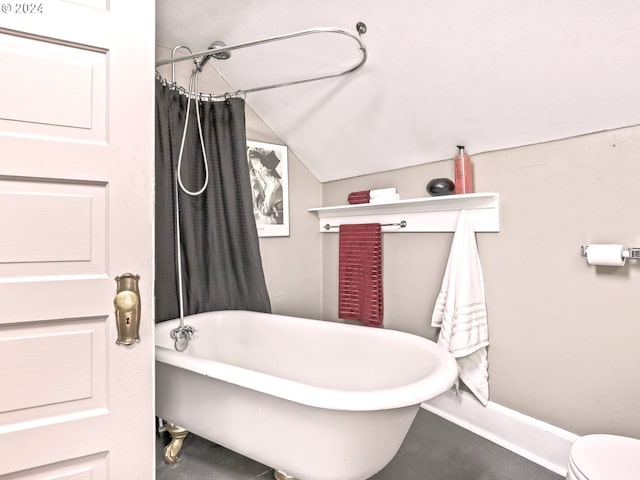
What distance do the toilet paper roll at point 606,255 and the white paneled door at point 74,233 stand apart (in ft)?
5.53

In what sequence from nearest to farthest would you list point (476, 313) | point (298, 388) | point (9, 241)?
point (9, 241) < point (298, 388) < point (476, 313)

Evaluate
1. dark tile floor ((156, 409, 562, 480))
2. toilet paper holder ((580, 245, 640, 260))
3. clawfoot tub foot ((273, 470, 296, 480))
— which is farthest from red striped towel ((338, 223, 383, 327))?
toilet paper holder ((580, 245, 640, 260))

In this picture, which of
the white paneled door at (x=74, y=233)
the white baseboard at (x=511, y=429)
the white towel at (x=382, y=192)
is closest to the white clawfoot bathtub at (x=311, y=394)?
the white paneled door at (x=74, y=233)

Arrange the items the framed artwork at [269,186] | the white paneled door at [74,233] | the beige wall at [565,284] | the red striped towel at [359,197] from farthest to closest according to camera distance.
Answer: the framed artwork at [269,186], the red striped towel at [359,197], the beige wall at [565,284], the white paneled door at [74,233]

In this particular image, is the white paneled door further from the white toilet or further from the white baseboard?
the white baseboard

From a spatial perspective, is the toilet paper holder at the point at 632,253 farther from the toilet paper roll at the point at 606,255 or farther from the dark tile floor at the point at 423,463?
the dark tile floor at the point at 423,463

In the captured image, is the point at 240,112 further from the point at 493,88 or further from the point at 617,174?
the point at 617,174

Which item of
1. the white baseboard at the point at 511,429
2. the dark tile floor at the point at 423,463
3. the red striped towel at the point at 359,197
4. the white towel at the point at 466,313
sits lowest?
the dark tile floor at the point at 423,463

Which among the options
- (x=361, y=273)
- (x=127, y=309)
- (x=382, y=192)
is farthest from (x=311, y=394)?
(x=382, y=192)

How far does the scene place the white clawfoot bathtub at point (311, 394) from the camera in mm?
1169

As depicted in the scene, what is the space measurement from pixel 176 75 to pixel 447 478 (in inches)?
105

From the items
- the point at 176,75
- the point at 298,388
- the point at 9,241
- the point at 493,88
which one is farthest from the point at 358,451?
the point at 176,75

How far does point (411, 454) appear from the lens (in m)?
1.75

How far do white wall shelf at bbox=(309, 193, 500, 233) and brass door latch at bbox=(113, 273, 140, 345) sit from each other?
60.9 inches
